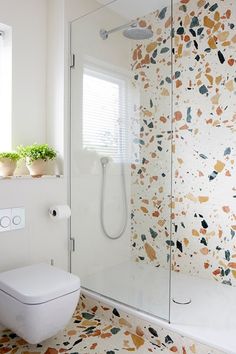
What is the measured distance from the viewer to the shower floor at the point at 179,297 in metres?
1.76

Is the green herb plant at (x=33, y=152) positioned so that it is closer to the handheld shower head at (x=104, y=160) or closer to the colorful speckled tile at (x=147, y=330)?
the handheld shower head at (x=104, y=160)

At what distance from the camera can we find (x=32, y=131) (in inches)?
96.5

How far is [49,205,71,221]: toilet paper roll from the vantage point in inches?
90.4

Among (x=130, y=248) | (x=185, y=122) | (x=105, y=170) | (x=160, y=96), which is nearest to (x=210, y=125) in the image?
(x=185, y=122)

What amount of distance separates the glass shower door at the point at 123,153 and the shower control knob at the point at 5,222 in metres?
0.57

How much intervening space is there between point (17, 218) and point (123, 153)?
34.6 inches

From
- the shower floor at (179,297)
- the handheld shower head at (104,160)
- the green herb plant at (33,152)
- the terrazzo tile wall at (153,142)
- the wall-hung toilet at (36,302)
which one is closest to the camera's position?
the wall-hung toilet at (36,302)

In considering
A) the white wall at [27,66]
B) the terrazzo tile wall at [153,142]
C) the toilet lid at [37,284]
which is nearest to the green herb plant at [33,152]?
the white wall at [27,66]

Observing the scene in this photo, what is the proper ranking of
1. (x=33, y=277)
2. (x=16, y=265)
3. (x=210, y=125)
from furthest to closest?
(x=210, y=125), (x=16, y=265), (x=33, y=277)

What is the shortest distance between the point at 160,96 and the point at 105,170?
0.72 meters

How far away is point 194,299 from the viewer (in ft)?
7.30

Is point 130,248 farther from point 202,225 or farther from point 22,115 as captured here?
point 22,115

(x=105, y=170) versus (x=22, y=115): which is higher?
(x=22, y=115)

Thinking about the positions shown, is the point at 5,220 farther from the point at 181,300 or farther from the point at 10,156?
the point at 181,300
